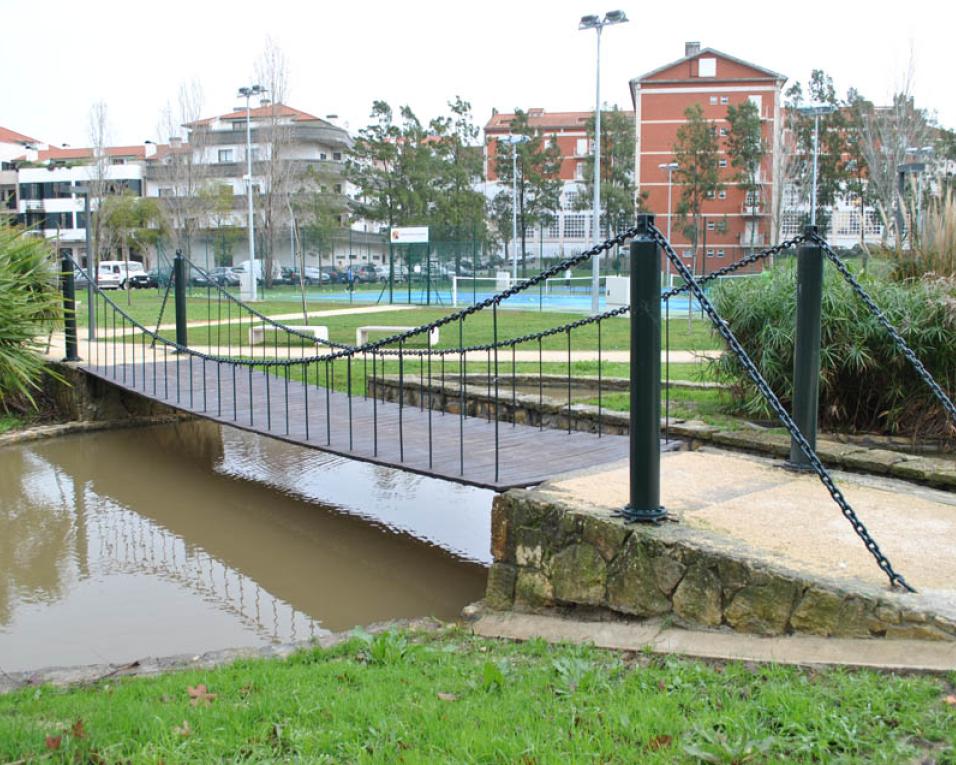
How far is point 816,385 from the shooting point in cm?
576

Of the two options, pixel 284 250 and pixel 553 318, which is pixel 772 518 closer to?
pixel 553 318

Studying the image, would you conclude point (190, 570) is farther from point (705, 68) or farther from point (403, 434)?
point (705, 68)

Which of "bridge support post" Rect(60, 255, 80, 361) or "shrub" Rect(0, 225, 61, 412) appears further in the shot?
"bridge support post" Rect(60, 255, 80, 361)

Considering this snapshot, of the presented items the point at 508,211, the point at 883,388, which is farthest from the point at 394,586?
the point at 508,211

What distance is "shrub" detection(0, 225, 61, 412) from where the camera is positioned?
415 inches

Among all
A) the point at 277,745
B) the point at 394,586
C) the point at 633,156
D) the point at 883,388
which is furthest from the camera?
the point at 633,156

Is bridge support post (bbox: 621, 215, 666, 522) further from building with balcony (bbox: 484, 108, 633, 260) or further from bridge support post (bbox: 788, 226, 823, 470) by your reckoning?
building with balcony (bbox: 484, 108, 633, 260)

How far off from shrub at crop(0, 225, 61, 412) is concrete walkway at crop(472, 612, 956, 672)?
7.19 meters

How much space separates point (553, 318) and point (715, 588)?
18.6 m

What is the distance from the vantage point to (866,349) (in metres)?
7.51

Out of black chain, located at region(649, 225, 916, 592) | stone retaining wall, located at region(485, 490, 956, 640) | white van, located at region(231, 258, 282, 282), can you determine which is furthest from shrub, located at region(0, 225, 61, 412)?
white van, located at region(231, 258, 282, 282)

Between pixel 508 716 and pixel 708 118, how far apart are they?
63840mm

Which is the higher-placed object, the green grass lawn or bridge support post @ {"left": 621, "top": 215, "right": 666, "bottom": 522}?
bridge support post @ {"left": 621, "top": 215, "right": 666, "bottom": 522}

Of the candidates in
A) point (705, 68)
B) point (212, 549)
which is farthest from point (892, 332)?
point (705, 68)
